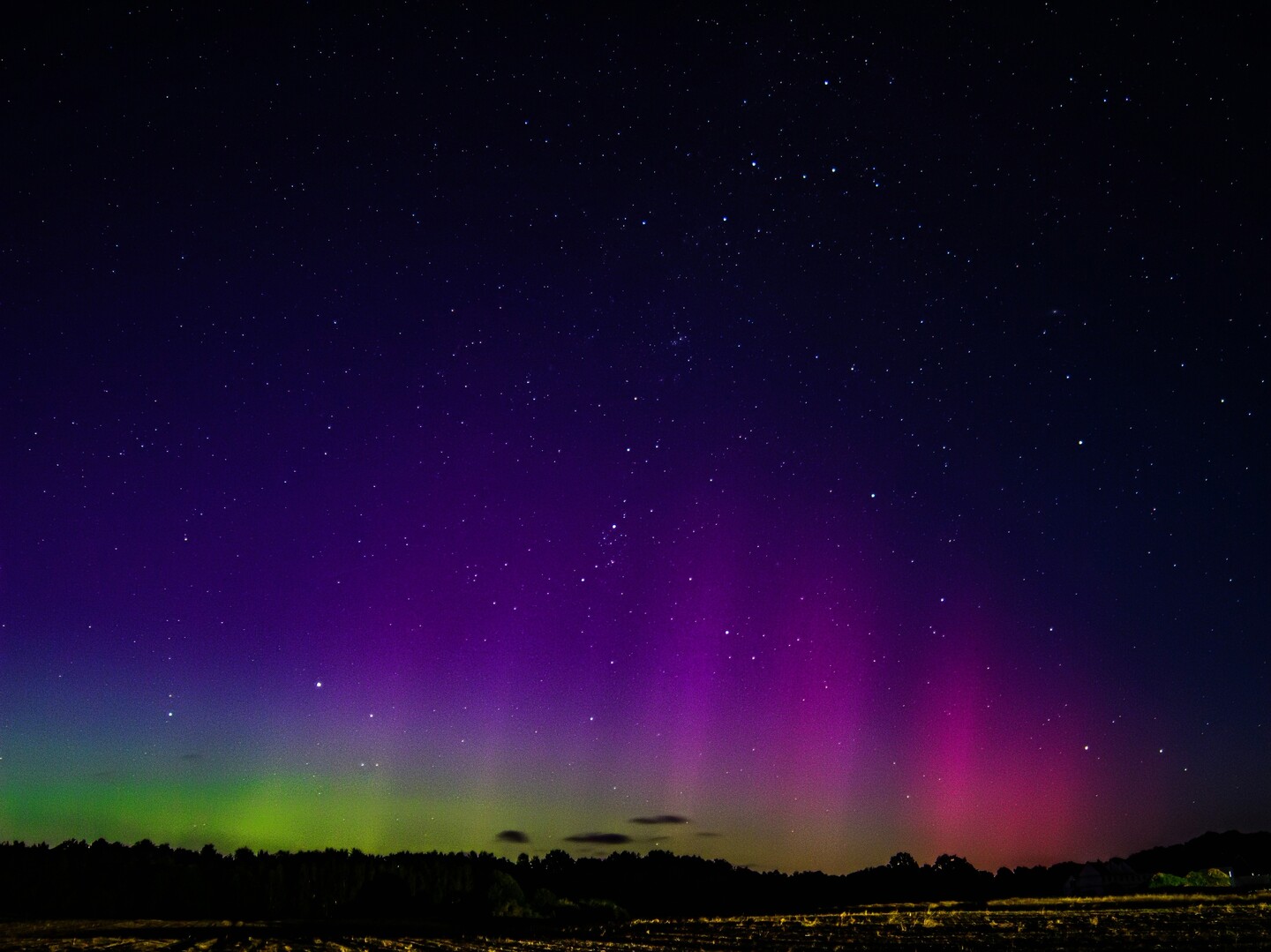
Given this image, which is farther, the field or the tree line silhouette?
the tree line silhouette

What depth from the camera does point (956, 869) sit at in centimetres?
10488

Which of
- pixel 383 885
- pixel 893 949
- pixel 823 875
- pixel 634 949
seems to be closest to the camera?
pixel 893 949

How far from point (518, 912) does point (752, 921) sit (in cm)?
3650

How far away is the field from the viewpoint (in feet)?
98.7

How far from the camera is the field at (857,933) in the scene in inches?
1185

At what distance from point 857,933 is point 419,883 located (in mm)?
86303

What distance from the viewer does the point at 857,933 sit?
122 feet

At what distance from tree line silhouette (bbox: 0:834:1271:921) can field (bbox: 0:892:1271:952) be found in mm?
28393

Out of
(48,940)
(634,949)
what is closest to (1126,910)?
(634,949)

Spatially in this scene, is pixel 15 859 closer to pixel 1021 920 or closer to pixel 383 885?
pixel 383 885

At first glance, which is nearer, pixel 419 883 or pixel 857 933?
pixel 857 933

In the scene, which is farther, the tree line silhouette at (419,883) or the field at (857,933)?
the tree line silhouette at (419,883)

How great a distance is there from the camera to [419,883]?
11150 cm

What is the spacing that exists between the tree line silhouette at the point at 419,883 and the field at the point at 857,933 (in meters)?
28.4
